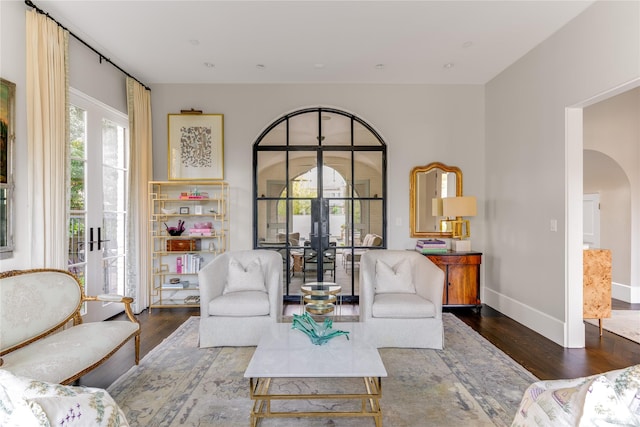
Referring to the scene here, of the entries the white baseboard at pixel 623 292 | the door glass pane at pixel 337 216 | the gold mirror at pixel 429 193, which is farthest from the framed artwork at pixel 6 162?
the white baseboard at pixel 623 292

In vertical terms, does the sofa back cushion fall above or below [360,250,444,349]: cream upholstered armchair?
above

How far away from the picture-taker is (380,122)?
5176 mm

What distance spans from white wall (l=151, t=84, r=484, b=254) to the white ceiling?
0.30m

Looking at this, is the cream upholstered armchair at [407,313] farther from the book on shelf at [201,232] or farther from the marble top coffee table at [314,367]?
the book on shelf at [201,232]

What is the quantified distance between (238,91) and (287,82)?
0.75 metres

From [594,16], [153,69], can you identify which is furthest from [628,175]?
[153,69]

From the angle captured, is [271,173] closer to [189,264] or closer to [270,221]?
[270,221]

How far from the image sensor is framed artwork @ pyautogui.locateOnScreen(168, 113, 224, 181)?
506 cm

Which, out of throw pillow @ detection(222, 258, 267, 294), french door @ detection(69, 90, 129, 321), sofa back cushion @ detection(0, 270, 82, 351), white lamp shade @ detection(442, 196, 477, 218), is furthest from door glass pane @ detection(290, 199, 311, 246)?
sofa back cushion @ detection(0, 270, 82, 351)

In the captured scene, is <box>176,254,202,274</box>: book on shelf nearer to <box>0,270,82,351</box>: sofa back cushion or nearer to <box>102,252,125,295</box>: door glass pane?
<box>102,252,125,295</box>: door glass pane

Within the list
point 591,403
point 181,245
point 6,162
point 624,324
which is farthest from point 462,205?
point 6,162

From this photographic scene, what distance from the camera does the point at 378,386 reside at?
200cm

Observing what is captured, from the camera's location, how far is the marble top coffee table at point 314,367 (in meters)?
1.96

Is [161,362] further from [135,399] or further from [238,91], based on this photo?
[238,91]
